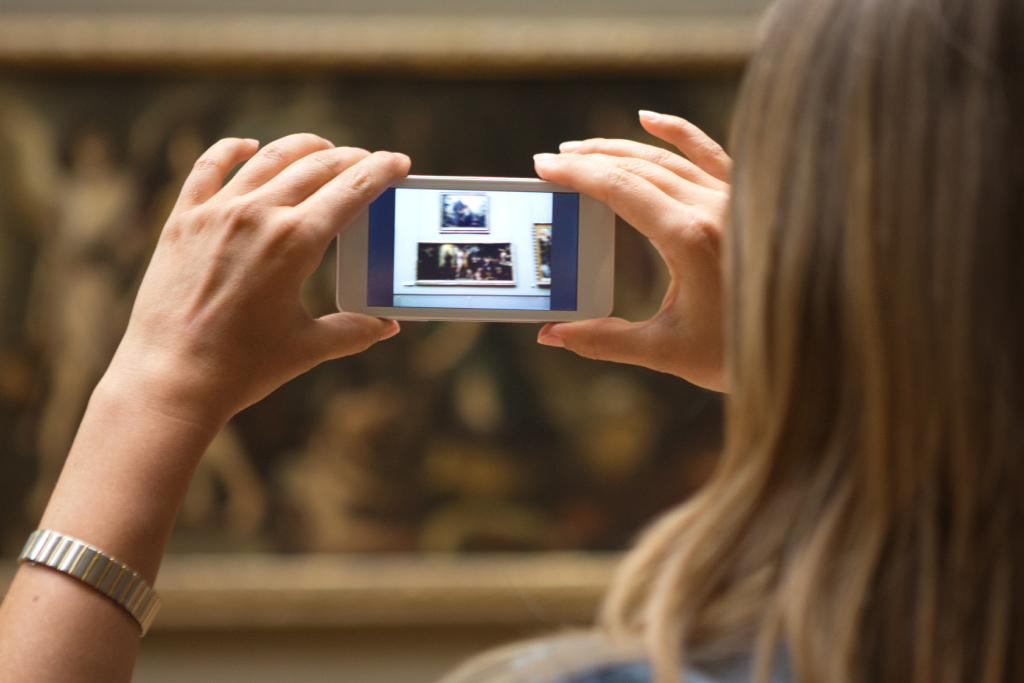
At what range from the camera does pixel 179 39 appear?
1.67m

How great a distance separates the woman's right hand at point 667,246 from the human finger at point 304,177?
0.21 metres

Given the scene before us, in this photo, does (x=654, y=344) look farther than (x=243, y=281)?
Yes

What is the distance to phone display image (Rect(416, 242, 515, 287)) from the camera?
0.82 metres

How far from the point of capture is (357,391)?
66.9 inches

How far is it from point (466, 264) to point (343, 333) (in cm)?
16

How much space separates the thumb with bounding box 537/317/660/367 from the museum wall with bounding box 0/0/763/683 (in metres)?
0.94

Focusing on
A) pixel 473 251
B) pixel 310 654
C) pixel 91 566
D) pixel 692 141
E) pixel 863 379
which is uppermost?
Result: pixel 692 141

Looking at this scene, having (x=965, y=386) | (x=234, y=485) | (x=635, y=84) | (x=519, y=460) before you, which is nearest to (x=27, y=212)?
(x=234, y=485)

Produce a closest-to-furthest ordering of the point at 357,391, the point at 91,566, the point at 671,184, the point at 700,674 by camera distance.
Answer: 1. the point at 700,674
2. the point at 91,566
3. the point at 671,184
4. the point at 357,391

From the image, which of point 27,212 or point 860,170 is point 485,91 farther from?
point 860,170

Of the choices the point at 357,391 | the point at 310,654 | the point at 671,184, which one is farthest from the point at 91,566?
the point at 310,654

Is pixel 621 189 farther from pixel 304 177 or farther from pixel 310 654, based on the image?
pixel 310 654

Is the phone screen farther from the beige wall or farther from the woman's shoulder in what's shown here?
the beige wall

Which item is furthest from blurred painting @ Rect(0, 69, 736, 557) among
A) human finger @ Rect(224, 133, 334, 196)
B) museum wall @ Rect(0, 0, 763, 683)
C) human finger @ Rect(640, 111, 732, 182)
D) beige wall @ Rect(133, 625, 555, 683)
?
human finger @ Rect(224, 133, 334, 196)
